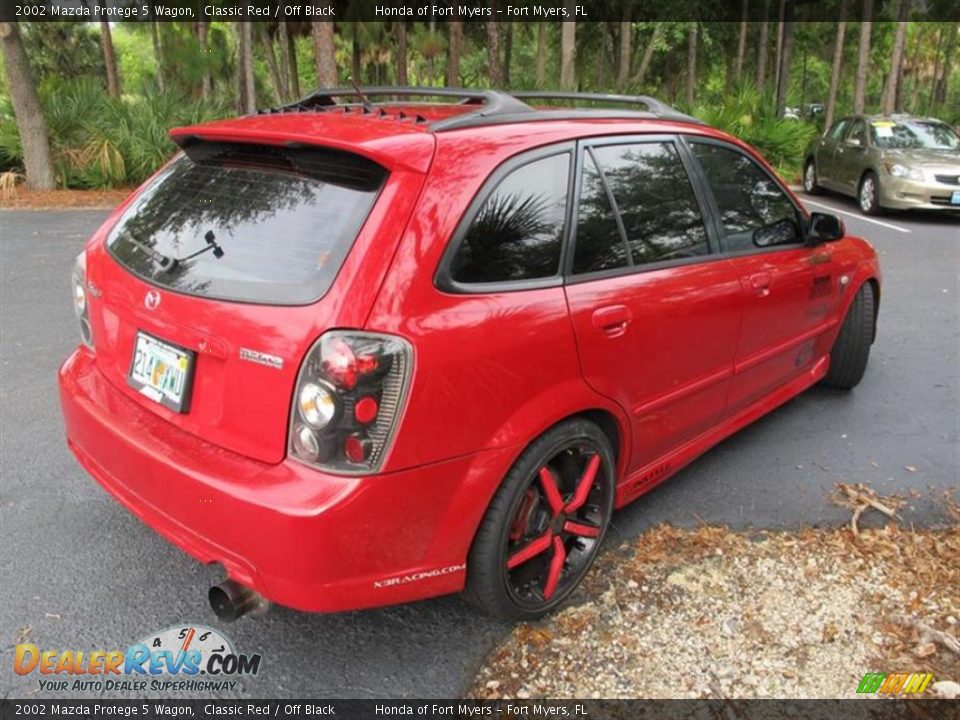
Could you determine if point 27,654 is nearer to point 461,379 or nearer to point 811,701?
point 461,379

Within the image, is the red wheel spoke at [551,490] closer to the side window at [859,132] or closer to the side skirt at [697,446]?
the side skirt at [697,446]

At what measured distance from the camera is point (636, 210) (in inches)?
115

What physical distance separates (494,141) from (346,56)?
33.5 meters

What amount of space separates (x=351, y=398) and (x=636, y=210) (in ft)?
4.79

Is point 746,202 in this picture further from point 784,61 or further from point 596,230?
point 784,61

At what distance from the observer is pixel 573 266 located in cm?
258

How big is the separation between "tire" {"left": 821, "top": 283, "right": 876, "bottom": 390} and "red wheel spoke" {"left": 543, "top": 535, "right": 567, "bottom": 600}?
271 centimetres

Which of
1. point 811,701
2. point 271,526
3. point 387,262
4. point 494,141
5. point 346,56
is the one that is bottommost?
point 811,701

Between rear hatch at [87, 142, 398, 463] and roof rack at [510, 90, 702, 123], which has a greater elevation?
roof rack at [510, 90, 702, 123]

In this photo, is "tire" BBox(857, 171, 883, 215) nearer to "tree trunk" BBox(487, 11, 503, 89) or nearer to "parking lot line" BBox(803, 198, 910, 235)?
"parking lot line" BBox(803, 198, 910, 235)

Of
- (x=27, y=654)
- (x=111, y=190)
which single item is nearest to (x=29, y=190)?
(x=111, y=190)

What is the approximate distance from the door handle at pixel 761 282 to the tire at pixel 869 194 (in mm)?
9778

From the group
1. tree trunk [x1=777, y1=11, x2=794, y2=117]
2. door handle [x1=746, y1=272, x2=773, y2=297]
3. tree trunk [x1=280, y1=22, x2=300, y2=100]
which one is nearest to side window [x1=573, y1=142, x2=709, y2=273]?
door handle [x1=746, y1=272, x2=773, y2=297]

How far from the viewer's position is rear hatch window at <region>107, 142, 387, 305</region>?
217 centimetres
